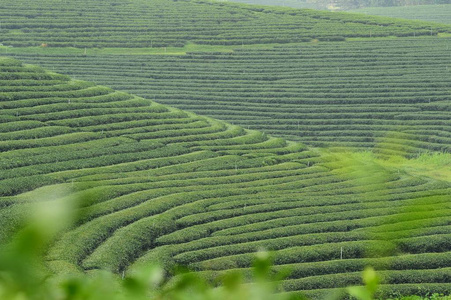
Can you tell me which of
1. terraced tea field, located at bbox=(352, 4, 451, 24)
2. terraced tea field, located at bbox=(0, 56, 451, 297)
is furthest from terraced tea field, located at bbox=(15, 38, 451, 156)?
terraced tea field, located at bbox=(352, 4, 451, 24)

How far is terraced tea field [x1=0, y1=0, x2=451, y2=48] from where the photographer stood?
51.9 metres

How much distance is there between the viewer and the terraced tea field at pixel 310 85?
3791 cm

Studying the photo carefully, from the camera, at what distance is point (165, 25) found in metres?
57.1

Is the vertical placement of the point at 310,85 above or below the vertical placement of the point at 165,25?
below

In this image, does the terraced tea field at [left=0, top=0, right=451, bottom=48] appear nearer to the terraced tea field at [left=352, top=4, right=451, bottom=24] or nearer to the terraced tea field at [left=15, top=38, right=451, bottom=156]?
the terraced tea field at [left=15, top=38, right=451, bottom=156]

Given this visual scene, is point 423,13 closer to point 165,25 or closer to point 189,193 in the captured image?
point 165,25

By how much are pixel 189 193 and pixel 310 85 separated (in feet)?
78.6

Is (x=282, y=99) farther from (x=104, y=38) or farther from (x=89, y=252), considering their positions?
(x=89, y=252)

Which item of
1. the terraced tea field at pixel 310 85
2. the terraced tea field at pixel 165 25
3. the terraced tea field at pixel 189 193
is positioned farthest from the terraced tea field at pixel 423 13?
the terraced tea field at pixel 189 193

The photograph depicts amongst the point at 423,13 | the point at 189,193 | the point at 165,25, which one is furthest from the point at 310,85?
the point at 423,13

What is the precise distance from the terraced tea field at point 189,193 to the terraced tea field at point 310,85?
7643 millimetres

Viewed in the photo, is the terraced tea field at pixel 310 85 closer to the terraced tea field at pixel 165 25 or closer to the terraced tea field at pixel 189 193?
the terraced tea field at pixel 165 25

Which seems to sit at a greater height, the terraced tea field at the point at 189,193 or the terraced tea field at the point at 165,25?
the terraced tea field at the point at 165,25

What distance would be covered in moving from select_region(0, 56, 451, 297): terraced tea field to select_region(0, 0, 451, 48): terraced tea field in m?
22.5
